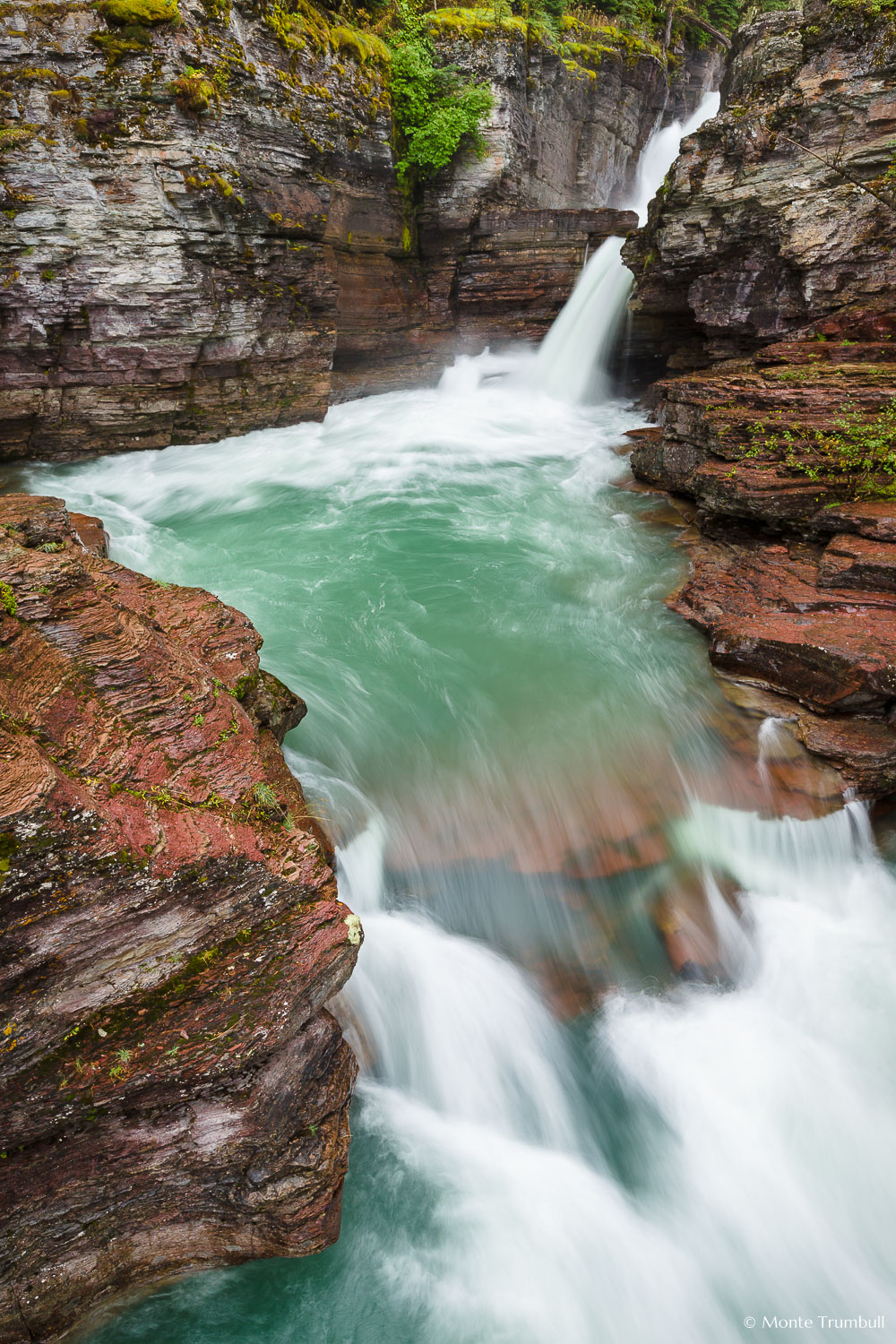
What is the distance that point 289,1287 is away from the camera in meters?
3.33

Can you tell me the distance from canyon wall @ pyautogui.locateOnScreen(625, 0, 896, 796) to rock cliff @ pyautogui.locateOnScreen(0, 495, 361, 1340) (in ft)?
15.9

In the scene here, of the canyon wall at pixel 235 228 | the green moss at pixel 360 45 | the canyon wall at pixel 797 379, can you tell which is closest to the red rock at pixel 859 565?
the canyon wall at pixel 797 379

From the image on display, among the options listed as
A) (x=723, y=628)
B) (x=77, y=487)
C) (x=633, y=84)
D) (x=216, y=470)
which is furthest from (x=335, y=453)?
(x=633, y=84)

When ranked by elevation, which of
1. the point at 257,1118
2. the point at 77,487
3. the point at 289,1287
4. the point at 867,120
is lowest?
the point at 289,1287

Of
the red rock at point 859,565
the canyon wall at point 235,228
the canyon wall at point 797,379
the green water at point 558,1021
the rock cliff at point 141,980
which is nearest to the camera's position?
the rock cliff at point 141,980

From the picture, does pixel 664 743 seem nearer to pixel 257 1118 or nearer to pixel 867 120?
pixel 257 1118

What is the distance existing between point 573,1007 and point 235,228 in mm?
12014

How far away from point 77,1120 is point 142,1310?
120cm

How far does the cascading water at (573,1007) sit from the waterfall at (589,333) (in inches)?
348

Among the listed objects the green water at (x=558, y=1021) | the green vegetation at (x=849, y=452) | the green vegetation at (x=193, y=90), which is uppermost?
the green vegetation at (x=193, y=90)

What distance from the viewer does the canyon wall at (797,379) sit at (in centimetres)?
630

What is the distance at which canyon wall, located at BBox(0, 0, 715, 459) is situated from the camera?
9305 millimetres

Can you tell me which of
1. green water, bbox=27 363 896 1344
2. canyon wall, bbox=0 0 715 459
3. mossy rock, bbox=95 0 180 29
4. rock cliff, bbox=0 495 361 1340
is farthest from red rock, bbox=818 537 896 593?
mossy rock, bbox=95 0 180 29

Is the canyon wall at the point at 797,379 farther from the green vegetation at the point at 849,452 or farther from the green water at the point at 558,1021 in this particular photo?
the green water at the point at 558,1021
